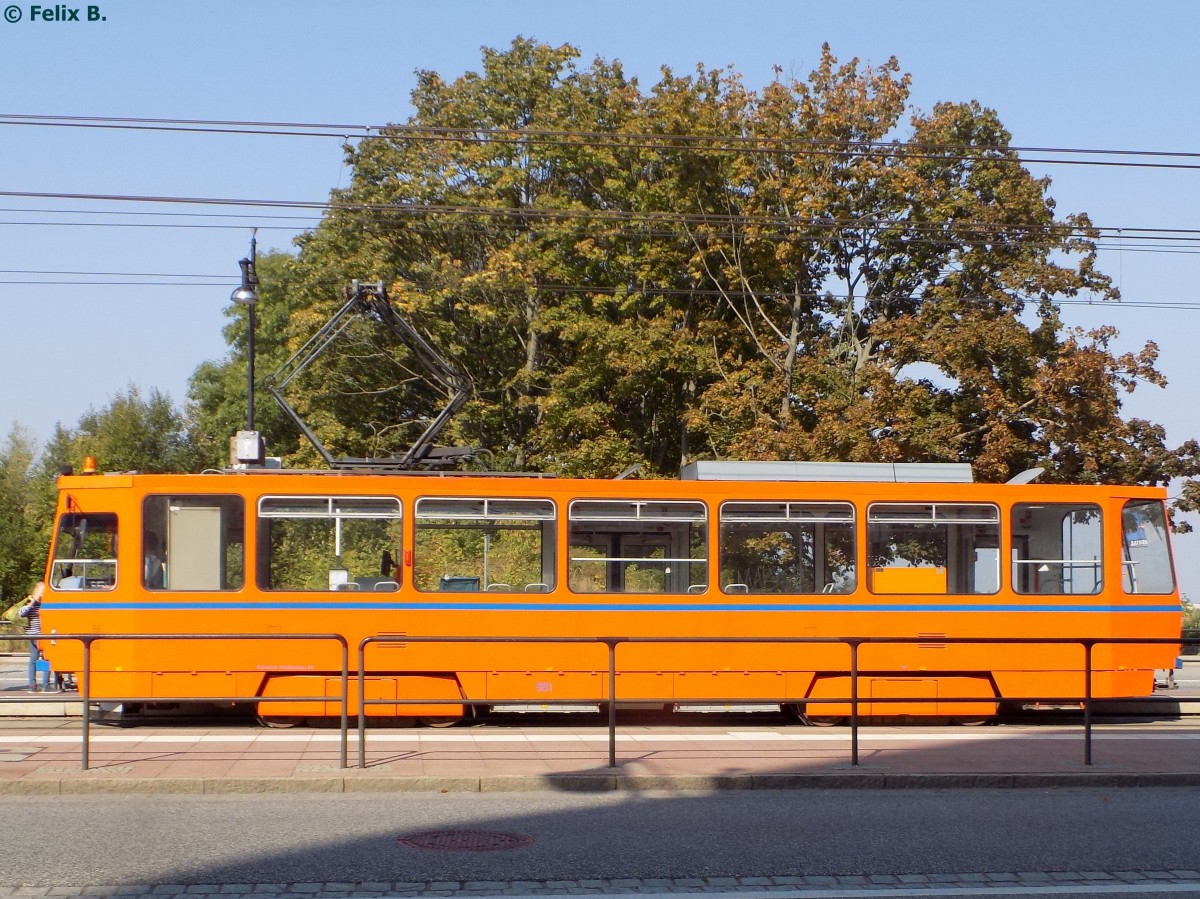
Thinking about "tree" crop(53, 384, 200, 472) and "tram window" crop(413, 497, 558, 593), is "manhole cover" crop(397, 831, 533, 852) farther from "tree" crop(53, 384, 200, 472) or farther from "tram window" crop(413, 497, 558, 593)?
"tree" crop(53, 384, 200, 472)

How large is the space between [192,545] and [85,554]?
119 centimetres

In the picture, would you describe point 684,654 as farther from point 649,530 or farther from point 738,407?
point 738,407

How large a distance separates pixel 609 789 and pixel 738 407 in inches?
1000

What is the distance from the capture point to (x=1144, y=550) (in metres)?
17.3

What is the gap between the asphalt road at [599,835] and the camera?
8164mm

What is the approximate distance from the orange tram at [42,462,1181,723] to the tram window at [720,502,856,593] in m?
0.02

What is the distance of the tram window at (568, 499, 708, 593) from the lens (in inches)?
640

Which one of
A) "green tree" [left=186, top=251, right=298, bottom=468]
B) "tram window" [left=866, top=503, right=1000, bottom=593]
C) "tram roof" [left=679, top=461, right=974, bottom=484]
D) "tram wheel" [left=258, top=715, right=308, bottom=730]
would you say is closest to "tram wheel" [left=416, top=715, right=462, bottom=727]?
Result: "tram wheel" [left=258, top=715, right=308, bottom=730]

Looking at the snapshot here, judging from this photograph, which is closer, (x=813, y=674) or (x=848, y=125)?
(x=813, y=674)

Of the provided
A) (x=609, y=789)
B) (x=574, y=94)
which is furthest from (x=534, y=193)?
(x=609, y=789)

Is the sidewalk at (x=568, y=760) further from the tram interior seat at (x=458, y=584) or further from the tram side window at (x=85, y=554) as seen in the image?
the tram interior seat at (x=458, y=584)

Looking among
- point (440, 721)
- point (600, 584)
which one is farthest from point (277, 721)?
point (600, 584)

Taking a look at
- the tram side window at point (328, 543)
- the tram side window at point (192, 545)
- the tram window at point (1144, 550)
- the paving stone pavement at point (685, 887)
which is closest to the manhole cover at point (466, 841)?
the paving stone pavement at point (685, 887)

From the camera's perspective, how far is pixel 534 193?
138 ft
